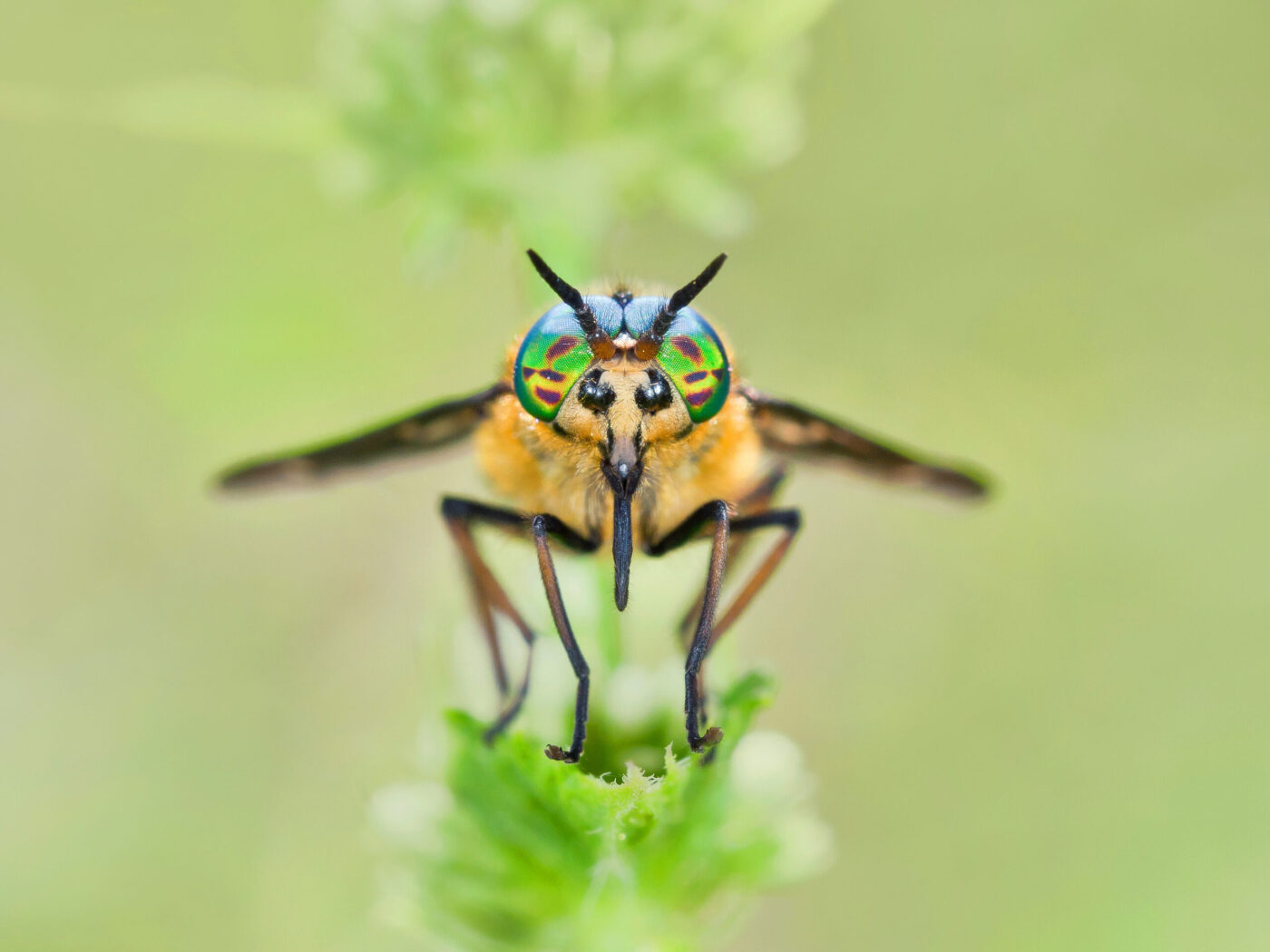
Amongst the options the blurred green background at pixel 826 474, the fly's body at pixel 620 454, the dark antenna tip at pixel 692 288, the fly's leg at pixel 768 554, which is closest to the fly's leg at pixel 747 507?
the fly's body at pixel 620 454

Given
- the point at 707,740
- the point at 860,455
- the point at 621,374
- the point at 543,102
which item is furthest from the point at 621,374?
the point at 543,102

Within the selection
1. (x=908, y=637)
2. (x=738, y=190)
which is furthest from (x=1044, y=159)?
(x=908, y=637)

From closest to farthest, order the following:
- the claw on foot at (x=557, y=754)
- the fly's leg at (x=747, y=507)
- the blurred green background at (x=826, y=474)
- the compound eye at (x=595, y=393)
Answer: the claw on foot at (x=557, y=754)
the compound eye at (x=595, y=393)
the fly's leg at (x=747, y=507)
the blurred green background at (x=826, y=474)

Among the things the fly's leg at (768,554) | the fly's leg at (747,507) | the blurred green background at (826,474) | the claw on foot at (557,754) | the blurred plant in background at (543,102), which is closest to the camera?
the claw on foot at (557,754)

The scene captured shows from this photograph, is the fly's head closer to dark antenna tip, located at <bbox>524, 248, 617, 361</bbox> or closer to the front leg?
dark antenna tip, located at <bbox>524, 248, 617, 361</bbox>

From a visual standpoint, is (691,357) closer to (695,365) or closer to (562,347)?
(695,365)

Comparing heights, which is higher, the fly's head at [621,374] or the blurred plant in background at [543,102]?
the blurred plant in background at [543,102]

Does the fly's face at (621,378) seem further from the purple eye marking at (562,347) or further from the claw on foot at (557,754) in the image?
the claw on foot at (557,754)
